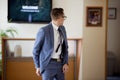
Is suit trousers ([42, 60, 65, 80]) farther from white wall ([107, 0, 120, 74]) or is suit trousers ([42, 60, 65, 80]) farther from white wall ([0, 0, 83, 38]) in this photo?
white wall ([107, 0, 120, 74])

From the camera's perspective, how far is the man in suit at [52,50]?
2.64 meters

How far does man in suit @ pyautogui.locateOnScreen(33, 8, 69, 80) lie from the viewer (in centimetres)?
264

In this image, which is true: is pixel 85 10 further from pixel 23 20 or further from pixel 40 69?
pixel 40 69

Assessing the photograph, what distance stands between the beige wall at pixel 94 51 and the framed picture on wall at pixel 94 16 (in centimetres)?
6

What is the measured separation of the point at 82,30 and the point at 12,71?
5.19ft

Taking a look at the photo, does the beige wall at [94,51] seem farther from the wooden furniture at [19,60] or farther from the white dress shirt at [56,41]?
the white dress shirt at [56,41]

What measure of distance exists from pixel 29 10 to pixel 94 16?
1303 mm

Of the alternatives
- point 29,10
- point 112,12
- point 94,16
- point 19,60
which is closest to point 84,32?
point 94,16

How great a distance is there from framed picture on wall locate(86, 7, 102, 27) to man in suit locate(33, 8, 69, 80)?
218 centimetres

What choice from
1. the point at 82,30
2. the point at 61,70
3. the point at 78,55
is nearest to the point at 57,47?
the point at 61,70

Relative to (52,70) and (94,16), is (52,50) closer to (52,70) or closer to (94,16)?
(52,70)

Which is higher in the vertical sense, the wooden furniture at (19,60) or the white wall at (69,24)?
the white wall at (69,24)

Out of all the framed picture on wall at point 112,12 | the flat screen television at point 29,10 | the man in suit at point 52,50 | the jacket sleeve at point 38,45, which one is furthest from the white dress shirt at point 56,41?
the framed picture on wall at point 112,12

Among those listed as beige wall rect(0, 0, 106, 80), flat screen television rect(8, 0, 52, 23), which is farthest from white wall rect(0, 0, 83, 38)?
flat screen television rect(8, 0, 52, 23)
